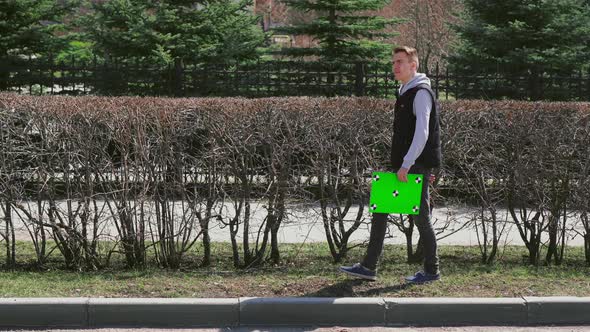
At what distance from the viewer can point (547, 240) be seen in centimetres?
764

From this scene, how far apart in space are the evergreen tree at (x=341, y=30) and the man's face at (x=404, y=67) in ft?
32.3

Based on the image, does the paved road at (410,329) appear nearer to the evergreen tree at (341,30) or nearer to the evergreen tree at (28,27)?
the evergreen tree at (28,27)

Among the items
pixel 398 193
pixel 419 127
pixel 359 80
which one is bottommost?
pixel 398 193

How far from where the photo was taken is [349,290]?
6191mm

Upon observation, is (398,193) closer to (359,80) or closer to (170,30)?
(359,80)

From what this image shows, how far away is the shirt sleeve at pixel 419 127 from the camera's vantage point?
236 inches

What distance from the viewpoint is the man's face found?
20.4 feet

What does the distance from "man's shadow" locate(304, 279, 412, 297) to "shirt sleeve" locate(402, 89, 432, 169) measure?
99cm

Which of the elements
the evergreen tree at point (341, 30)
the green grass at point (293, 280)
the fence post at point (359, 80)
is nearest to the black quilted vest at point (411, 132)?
the green grass at point (293, 280)

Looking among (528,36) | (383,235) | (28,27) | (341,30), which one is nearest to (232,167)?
(383,235)

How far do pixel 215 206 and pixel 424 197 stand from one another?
1.79 meters

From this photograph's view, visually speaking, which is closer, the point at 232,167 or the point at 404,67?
the point at 404,67

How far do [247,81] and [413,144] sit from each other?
8.63 metres

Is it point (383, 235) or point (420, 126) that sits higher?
point (420, 126)
